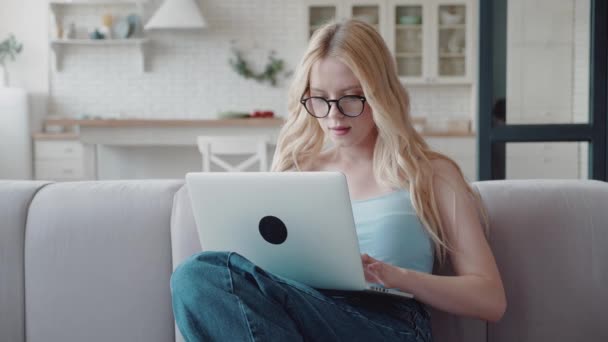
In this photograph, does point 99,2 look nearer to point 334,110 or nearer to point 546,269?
point 334,110

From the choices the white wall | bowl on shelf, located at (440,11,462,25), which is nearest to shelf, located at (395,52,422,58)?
bowl on shelf, located at (440,11,462,25)

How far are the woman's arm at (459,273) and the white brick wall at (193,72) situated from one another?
485 centimetres

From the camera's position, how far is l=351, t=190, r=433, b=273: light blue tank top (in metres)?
1.50

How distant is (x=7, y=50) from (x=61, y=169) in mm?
1286

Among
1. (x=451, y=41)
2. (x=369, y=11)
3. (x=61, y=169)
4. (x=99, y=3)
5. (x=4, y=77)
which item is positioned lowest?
(x=61, y=169)

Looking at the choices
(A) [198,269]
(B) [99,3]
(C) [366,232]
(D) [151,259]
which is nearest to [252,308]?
(A) [198,269]

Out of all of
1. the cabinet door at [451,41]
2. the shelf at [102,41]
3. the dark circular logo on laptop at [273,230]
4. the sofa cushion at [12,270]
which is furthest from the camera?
the shelf at [102,41]

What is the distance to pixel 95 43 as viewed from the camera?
628 cm

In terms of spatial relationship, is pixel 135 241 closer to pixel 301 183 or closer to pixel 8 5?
pixel 301 183

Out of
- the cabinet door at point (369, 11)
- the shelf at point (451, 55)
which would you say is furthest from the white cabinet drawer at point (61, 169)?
the shelf at point (451, 55)

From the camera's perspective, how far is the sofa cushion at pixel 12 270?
1775 millimetres

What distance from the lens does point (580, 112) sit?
257 centimetres

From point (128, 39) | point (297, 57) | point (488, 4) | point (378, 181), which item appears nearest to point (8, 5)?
point (128, 39)

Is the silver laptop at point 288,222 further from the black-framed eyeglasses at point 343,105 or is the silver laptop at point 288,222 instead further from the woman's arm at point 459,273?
the black-framed eyeglasses at point 343,105
